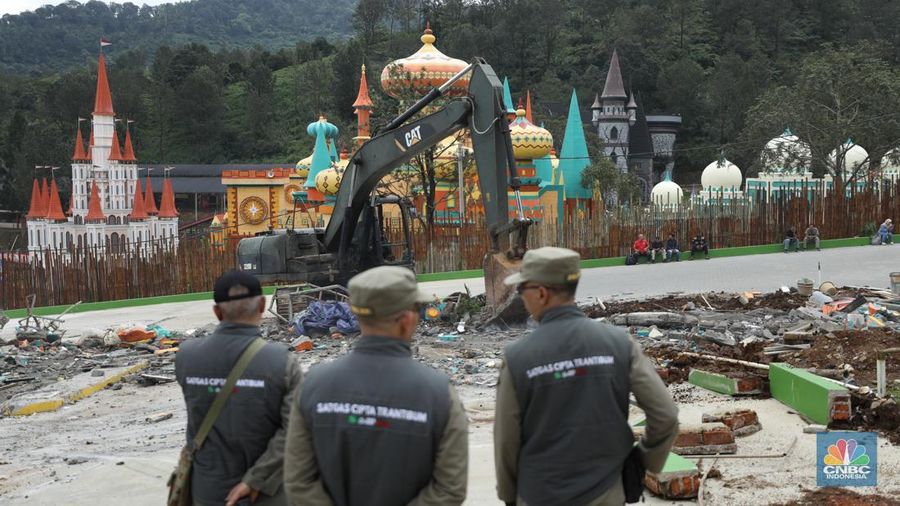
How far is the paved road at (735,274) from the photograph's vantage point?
21.6m

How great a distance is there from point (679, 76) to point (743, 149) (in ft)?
169

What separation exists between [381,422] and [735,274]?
840 inches

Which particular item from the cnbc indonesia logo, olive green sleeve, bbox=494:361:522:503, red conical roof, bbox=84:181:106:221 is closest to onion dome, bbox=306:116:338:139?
red conical roof, bbox=84:181:106:221

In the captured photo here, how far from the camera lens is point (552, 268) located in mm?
4105

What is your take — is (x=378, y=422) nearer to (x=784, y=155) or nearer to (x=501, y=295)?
(x=501, y=295)

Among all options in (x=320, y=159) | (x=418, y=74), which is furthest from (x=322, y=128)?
(x=418, y=74)

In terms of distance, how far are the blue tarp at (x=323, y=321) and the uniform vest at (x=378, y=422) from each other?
40.4 ft

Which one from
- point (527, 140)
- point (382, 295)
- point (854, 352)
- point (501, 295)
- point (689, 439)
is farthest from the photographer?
point (527, 140)

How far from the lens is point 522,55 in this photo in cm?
9619

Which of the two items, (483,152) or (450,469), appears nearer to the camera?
(450,469)

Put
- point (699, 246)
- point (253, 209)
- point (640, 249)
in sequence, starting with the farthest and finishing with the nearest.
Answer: point (253, 209)
point (699, 246)
point (640, 249)

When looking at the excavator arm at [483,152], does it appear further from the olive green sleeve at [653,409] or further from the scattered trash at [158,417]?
the olive green sleeve at [653,409]

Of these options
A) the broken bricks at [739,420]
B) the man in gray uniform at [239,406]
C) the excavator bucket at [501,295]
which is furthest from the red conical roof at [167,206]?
the man in gray uniform at [239,406]

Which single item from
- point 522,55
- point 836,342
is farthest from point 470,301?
point 522,55
